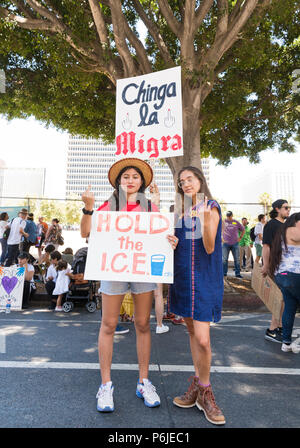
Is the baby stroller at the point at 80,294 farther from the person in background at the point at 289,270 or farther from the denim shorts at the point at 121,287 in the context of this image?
the denim shorts at the point at 121,287

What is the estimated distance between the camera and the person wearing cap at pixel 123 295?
251 centimetres

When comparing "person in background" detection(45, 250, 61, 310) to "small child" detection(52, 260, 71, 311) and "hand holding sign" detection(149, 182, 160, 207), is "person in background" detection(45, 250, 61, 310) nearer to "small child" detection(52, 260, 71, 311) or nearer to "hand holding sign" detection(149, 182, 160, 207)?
"small child" detection(52, 260, 71, 311)

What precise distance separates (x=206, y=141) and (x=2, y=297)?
10.1 metres

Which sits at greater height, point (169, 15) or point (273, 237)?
point (169, 15)

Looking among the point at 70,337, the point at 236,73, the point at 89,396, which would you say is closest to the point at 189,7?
the point at 236,73

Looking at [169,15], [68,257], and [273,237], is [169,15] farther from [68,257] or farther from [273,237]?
[68,257]

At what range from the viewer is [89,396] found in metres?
2.67

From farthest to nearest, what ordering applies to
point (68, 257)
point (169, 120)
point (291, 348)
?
point (68, 257) → point (291, 348) → point (169, 120)

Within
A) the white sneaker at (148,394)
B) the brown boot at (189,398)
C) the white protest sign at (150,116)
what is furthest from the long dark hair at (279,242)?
the white sneaker at (148,394)

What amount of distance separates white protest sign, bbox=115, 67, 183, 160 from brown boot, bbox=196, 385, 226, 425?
2.50 metres

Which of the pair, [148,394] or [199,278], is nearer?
[199,278]

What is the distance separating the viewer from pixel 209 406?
93.0 inches

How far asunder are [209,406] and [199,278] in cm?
99

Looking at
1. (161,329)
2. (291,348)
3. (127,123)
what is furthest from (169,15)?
(291,348)
